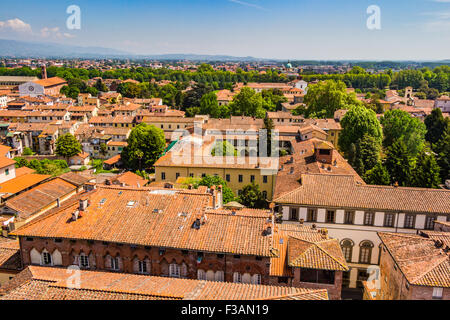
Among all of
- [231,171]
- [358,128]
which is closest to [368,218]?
[231,171]

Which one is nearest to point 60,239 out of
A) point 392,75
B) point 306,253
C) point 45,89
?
point 306,253

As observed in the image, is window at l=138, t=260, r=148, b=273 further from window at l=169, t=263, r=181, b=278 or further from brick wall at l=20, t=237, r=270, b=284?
window at l=169, t=263, r=181, b=278

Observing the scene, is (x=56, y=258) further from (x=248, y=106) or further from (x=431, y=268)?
(x=248, y=106)

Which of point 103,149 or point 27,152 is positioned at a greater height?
point 103,149

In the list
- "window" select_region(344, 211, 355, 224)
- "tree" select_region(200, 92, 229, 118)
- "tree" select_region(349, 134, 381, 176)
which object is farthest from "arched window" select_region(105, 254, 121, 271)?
"tree" select_region(200, 92, 229, 118)
